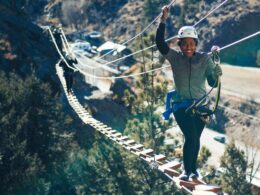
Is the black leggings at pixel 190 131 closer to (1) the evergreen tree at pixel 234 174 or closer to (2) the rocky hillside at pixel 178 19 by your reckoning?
(1) the evergreen tree at pixel 234 174

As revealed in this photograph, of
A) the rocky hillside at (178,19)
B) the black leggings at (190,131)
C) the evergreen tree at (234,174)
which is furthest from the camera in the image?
the rocky hillside at (178,19)

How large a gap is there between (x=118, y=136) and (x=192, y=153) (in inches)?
168

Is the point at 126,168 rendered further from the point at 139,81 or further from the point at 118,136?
the point at 118,136

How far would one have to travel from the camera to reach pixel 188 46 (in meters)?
5.29

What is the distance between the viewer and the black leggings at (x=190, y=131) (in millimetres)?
5469

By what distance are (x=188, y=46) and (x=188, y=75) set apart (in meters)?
0.36

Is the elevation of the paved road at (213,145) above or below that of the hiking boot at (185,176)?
below

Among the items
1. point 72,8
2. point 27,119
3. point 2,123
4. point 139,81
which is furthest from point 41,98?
point 72,8

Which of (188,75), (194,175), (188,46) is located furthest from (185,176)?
(188,46)

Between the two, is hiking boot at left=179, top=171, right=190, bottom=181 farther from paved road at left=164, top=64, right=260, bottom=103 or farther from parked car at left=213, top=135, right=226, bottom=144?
paved road at left=164, top=64, right=260, bottom=103

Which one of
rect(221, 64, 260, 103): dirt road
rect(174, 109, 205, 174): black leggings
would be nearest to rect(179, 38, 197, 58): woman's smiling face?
rect(174, 109, 205, 174): black leggings

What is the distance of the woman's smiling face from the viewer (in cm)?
525

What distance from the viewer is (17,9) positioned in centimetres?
3403

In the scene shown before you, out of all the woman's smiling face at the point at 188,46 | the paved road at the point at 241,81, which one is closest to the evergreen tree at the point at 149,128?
the woman's smiling face at the point at 188,46
